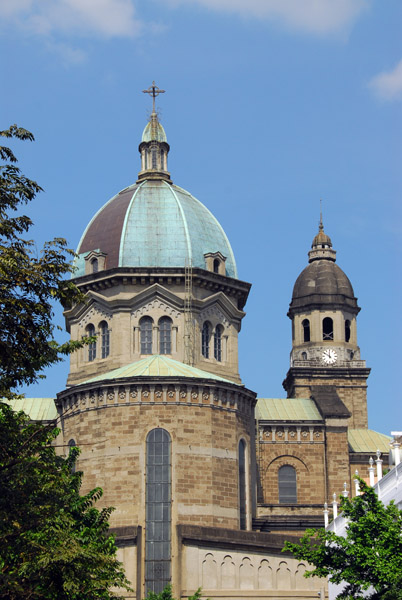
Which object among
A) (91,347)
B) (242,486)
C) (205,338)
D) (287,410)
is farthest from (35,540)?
(287,410)

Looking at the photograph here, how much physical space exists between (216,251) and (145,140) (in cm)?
973

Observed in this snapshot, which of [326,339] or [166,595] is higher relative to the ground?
[326,339]

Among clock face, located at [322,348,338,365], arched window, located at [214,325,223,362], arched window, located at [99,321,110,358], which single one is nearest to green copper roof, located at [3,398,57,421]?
arched window, located at [99,321,110,358]

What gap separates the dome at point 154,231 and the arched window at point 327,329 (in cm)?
1602

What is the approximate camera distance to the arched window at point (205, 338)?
64.4 meters

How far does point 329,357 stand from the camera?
80.6 meters

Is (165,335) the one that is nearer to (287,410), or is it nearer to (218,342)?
(218,342)

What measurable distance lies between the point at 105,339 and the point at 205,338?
581 cm

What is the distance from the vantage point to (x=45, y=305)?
87.8 feet

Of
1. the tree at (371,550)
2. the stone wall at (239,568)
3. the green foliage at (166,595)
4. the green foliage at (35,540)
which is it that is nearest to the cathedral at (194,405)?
the stone wall at (239,568)

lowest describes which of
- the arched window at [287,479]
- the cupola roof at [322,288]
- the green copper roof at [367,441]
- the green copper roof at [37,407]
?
the arched window at [287,479]

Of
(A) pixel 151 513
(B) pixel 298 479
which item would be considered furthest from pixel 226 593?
(B) pixel 298 479

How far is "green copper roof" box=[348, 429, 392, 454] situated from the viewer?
226ft

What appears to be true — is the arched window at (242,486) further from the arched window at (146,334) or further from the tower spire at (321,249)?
the tower spire at (321,249)
